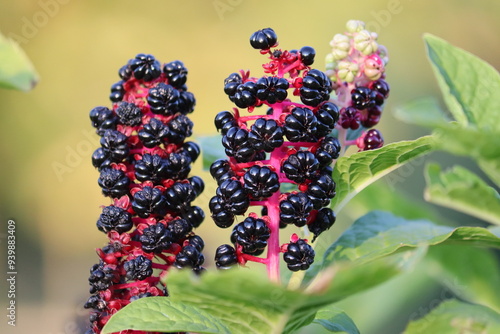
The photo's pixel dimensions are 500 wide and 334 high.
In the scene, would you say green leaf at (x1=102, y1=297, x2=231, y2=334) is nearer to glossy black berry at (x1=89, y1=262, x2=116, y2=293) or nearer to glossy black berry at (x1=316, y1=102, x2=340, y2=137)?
glossy black berry at (x1=89, y1=262, x2=116, y2=293)

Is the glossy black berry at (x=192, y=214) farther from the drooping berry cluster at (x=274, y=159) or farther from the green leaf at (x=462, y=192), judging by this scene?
the green leaf at (x=462, y=192)

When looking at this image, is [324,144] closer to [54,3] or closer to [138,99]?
[138,99]

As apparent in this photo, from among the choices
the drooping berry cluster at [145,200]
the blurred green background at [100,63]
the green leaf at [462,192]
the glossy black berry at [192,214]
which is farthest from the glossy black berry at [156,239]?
the blurred green background at [100,63]

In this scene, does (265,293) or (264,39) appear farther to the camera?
(264,39)

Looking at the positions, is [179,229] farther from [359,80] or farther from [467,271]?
[467,271]

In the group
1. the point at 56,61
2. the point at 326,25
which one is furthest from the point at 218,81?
the point at 56,61

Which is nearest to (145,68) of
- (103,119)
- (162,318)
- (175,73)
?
(175,73)

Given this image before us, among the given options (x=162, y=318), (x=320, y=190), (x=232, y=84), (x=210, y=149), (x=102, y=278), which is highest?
(x=232, y=84)
